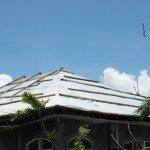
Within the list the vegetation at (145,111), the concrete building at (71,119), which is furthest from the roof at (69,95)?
the vegetation at (145,111)

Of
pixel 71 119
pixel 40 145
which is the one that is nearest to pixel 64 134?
pixel 71 119

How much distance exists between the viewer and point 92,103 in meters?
14.4

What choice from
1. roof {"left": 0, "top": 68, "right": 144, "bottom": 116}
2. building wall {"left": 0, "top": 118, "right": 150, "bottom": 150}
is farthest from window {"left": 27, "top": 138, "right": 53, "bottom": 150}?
roof {"left": 0, "top": 68, "right": 144, "bottom": 116}

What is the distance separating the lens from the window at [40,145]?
Result: 13.2 meters

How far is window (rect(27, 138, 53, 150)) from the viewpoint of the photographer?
13.2 meters

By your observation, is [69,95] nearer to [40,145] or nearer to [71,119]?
[71,119]

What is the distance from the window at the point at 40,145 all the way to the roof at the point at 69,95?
1.33 meters

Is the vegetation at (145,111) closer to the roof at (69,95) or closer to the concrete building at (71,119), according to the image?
the concrete building at (71,119)

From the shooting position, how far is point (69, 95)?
46.8 ft

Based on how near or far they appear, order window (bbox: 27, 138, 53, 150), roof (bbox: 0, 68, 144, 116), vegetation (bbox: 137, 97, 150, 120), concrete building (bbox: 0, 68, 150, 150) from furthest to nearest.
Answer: vegetation (bbox: 137, 97, 150, 120), roof (bbox: 0, 68, 144, 116), window (bbox: 27, 138, 53, 150), concrete building (bbox: 0, 68, 150, 150)

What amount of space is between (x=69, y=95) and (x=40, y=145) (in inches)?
85.8

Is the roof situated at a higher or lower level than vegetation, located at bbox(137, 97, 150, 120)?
higher

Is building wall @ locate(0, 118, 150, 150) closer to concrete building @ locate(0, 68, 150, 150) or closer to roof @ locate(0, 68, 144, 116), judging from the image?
concrete building @ locate(0, 68, 150, 150)

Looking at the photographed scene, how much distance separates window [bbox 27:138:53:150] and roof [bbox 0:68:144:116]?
1.33 metres
